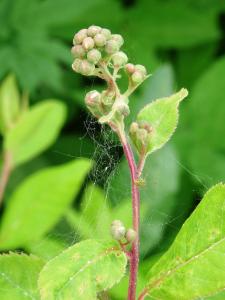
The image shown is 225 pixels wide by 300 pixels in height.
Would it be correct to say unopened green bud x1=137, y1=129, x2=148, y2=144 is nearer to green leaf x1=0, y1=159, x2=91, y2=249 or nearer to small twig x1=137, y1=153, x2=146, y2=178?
small twig x1=137, y1=153, x2=146, y2=178

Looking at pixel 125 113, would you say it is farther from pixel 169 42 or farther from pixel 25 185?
pixel 169 42

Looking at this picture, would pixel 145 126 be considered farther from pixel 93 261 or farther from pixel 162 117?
pixel 93 261

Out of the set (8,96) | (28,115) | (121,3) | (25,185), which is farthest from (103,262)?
(121,3)

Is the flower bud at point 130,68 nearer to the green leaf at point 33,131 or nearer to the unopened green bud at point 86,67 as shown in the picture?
the unopened green bud at point 86,67

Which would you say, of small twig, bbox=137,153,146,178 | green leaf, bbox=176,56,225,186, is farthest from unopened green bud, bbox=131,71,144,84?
green leaf, bbox=176,56,225,186

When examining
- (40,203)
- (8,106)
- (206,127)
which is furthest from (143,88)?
(40,203)
